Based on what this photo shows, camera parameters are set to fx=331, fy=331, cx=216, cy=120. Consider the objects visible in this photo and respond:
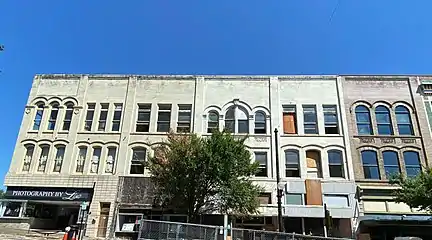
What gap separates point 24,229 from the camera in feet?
74.7

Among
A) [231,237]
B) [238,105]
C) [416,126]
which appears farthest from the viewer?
[238,105]

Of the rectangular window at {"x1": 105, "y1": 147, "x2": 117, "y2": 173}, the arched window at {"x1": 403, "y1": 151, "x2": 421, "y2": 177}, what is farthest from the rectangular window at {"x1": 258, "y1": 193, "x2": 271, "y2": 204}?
the rectangular window at {"x1": 105, "y1": 147, "x2": 117, "y2": 173}

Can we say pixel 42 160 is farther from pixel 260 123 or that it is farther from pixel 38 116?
pixel 260 123

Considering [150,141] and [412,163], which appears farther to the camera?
[150,141]

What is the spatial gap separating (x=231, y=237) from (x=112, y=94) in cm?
1855

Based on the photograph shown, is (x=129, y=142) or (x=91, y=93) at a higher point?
(x=91, y=93)

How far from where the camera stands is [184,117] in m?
27.1

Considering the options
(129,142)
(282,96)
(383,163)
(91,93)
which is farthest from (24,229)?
(383,163)

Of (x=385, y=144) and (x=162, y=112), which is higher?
(x=162, y=112)

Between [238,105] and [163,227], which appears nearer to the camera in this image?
[163,227]

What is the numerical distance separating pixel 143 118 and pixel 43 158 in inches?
325

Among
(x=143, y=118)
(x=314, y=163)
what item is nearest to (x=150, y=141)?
(x=143, y=118)

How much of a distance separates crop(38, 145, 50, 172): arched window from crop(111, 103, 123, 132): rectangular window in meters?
5.32

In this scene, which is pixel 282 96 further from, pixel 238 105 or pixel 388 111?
pixel 388 111
